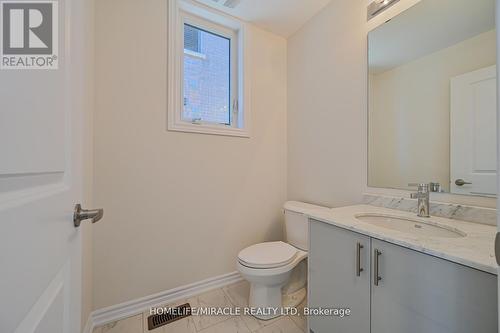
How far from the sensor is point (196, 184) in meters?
1.63

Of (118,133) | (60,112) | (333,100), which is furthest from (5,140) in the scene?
(333,100)

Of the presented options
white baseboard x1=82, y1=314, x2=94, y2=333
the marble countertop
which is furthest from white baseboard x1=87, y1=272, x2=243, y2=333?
the marble countertop

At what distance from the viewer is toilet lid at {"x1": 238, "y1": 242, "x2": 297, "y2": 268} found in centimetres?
131

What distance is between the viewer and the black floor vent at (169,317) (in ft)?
4.27

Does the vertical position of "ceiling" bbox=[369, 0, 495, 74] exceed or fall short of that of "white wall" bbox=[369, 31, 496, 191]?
it exceeds it

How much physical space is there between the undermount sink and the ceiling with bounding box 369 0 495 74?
0.90 metres

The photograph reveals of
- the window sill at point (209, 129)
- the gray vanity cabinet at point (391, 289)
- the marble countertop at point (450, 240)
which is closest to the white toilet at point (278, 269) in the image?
the gray vanity cabinet at point (391, 289)

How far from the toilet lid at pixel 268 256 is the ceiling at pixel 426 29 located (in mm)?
1365

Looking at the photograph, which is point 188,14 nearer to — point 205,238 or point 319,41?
point 319,41

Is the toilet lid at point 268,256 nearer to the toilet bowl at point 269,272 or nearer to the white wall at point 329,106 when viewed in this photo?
the toilet bowl at point 269,272

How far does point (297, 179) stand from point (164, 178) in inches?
46.7

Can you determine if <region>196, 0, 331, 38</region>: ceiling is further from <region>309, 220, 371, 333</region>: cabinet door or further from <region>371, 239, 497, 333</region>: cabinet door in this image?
<region>371, 239, 497, 333</region>: cabinet door

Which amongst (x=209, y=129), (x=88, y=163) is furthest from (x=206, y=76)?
(x=88, y=163)

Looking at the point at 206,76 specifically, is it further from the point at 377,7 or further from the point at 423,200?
the point at 423,200
